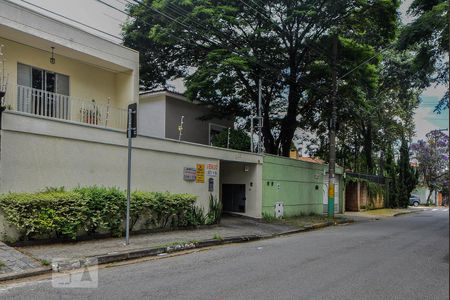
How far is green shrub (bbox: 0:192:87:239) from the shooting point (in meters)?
9.67

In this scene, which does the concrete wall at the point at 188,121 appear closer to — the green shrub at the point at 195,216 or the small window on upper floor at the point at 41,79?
the small window on upper floor at the point at 41,79

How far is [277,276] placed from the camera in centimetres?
789

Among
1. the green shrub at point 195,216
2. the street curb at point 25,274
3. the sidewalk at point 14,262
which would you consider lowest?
the street curb at point 25,274

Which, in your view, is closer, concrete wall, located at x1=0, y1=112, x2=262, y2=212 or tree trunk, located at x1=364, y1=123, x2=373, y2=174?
concrete wall, located at x1=0, y1=112, x2=262, y2=212

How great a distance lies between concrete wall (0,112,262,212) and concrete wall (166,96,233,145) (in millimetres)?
5523

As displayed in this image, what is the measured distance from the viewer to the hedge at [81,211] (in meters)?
9.75

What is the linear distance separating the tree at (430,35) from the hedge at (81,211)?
416 inches

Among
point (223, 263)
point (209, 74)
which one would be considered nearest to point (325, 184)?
point (209, 74)

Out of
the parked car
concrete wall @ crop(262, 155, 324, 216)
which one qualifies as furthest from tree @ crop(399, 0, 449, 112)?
the parked car

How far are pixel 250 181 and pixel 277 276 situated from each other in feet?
37.9

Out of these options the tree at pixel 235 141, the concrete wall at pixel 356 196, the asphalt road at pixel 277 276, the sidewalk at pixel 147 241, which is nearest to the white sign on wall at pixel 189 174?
the sidewalk at pixel 147 241

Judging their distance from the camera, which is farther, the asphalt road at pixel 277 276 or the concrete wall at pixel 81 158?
the concrete wall at pixel 81 158

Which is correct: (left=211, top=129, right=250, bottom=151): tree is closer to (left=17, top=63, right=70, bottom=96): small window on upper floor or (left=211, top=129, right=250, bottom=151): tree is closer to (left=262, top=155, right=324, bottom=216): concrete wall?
(left=262, top=155, right=324, bottom=216): concrete wall

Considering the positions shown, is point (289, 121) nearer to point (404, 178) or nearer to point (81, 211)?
point (81, 211)
